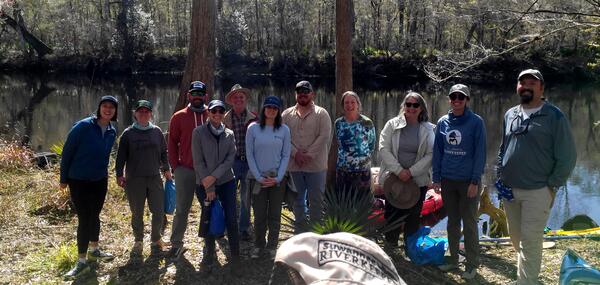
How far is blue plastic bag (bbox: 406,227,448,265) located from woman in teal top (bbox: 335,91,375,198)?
2.33 feet

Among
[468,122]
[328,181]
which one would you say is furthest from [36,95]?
[468,122]

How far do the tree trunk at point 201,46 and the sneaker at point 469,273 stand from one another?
207 inches

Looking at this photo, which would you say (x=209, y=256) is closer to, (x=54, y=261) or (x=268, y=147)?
(x=268, y=147)

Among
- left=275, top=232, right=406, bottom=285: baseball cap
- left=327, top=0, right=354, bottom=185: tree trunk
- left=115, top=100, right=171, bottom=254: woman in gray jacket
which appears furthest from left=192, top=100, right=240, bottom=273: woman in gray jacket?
left=275, top=232, right=406, bottom=285: baseball cap

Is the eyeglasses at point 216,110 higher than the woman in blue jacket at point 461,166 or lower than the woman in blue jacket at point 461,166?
higher

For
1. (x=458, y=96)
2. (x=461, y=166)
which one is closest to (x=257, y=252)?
(x=461, y=166)

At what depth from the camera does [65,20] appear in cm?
4847

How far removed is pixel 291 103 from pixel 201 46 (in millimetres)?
16577

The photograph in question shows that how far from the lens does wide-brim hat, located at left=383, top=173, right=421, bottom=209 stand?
205 inches

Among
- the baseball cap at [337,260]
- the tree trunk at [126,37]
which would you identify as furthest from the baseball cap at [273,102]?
the tree trunk at [126,37]

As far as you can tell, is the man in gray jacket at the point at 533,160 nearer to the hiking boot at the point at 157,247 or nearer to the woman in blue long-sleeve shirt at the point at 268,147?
the woman in blue long-sleeve shirt at the point at 268,147

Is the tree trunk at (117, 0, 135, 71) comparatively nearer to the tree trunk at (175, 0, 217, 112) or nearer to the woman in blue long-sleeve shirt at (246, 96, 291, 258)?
the tree trunk at (175, 0, 217, 112)

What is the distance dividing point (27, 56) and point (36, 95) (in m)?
17.7

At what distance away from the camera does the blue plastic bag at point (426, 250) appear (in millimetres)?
4961
